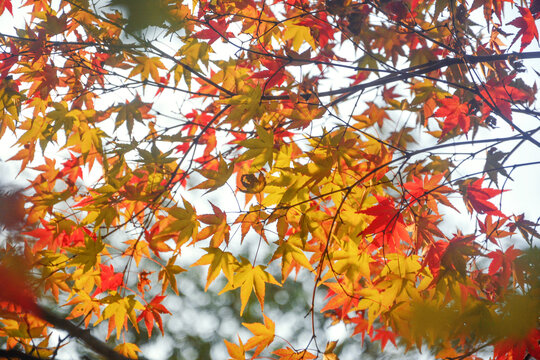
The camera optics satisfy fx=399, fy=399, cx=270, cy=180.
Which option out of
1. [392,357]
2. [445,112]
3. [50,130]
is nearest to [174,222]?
[50,130]

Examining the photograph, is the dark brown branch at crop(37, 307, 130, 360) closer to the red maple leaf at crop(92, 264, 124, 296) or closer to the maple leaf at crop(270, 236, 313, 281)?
the maple leaf at crop(270, 236, 313, 281)

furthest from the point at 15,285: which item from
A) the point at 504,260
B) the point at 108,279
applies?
the point at 504,260

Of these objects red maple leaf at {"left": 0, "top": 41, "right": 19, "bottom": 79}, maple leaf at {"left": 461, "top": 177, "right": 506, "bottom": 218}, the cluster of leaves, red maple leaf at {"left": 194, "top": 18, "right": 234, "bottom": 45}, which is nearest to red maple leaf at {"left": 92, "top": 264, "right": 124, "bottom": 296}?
the cluster of leaves

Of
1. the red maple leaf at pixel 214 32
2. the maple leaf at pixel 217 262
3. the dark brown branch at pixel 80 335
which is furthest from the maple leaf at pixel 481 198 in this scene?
the dark brown branch at pixel 80 335

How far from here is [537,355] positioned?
Result: 44.7 inches

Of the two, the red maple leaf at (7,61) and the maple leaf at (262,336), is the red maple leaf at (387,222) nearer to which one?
the maple leaf at (262,336)

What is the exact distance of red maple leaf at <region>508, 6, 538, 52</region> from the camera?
4.56 ft

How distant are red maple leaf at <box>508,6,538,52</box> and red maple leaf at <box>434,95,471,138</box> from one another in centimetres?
27

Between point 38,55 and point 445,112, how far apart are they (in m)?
1.67

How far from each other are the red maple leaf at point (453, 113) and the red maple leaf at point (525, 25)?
27 cm

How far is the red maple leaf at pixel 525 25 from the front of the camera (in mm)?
1391

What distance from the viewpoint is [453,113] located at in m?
1.54

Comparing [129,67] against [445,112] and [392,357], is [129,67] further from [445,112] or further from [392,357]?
[392,357]

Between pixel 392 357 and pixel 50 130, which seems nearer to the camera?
Answer: pixel 50 130
